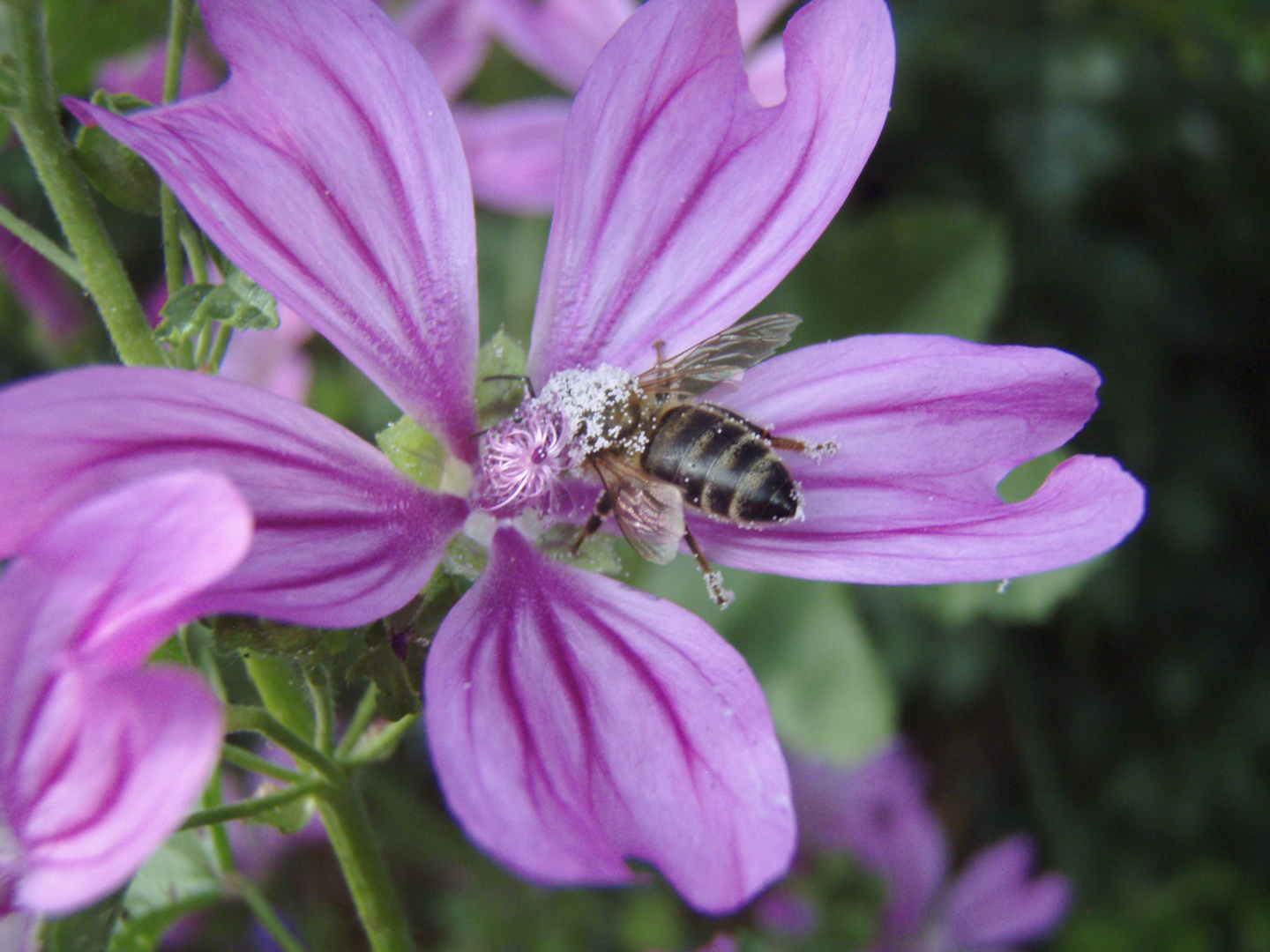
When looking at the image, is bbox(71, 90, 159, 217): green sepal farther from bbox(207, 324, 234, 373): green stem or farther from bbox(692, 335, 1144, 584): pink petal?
bbox(692, 335, 1144, 584): pink petal

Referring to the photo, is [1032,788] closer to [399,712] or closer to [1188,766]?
[1188,766]

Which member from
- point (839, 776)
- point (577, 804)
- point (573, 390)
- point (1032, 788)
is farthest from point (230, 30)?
point (1032, 788)

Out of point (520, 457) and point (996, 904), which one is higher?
point (520, 457)

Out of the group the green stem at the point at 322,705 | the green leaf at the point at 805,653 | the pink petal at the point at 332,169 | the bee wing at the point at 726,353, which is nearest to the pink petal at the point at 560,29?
the green leaf at the point at 805,653

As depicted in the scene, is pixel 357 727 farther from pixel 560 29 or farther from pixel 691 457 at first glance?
pixel 560 29

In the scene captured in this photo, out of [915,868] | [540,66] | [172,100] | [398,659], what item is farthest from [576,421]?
[915,868]

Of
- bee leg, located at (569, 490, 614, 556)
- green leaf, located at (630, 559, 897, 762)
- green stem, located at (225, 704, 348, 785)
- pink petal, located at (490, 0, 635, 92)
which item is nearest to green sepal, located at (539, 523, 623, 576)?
bee leg, located at (569, 490, 614, 556)

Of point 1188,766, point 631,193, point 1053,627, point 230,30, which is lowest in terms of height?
point 1188,766
